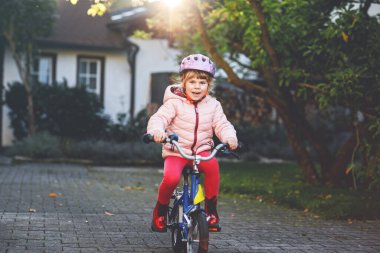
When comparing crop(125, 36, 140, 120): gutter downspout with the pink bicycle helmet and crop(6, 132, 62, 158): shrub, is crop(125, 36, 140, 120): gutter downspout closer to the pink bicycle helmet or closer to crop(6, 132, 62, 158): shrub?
crop(6, 132, 62, 158): shrub

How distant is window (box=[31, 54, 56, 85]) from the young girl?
54.1 ft

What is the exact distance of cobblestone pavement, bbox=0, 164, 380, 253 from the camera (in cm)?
662

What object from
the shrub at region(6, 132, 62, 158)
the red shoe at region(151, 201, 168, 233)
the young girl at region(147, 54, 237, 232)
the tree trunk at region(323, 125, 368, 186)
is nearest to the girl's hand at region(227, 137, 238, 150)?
the young girl at region(147, 54, 237, 232)

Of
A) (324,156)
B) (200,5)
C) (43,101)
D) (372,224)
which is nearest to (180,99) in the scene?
(372,224)

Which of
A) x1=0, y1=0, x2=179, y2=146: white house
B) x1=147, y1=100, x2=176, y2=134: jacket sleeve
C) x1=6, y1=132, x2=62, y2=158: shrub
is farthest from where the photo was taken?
x1=0, y1=0, x2=179, y2=146: white house

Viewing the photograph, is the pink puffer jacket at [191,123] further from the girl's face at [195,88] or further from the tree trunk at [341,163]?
the tree trunk at [341,163]

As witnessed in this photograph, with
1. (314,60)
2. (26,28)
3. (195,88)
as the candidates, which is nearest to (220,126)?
(195,88)

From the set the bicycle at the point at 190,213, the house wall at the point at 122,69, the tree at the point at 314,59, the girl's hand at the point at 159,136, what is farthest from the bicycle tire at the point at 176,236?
the house wall at the point at 122,69

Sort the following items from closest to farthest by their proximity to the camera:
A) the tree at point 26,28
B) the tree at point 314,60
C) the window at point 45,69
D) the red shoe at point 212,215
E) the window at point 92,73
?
the red shoe at point 212,215, the tree at point 314,60, the tree at point 26,28, the window at point 45,69, the window at point 92,73

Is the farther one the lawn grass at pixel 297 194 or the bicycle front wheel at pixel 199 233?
the lawn grass at pixel 297 194

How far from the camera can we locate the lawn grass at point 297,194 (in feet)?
29.9

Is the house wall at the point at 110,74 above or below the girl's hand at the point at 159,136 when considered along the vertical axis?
above

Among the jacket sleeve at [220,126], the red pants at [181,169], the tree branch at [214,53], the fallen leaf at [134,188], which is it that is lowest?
the fallen leaf at [134,188]

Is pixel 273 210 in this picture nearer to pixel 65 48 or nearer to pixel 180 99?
pixel 180 99
